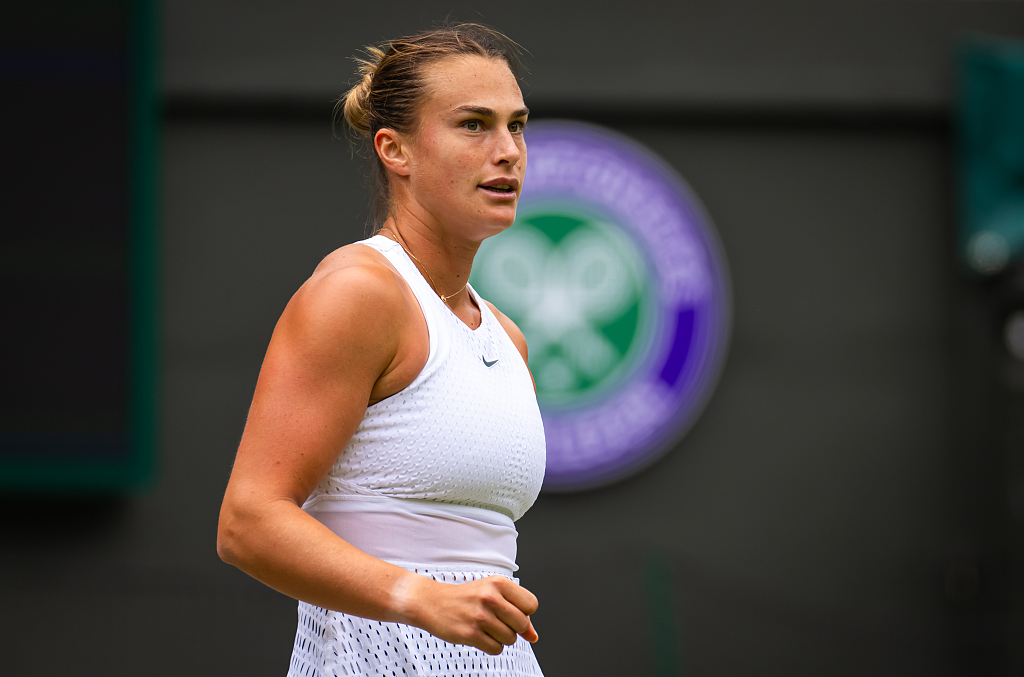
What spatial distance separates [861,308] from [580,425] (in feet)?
5.54

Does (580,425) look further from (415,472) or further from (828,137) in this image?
(415,472)

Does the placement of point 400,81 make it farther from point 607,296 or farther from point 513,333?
point 607,296

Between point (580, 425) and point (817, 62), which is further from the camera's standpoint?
point (817, 62)

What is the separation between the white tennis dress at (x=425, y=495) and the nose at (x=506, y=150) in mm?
221

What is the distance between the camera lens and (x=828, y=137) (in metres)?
5.77

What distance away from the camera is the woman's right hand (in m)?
1.21

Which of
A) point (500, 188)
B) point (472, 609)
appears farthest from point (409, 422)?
point (500, 188)

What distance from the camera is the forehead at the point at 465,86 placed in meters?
1.58

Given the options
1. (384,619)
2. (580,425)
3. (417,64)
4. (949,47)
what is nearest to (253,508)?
(384,619)

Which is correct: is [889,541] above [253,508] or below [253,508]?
below

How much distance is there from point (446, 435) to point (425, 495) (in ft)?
0.28

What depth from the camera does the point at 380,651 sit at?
142cm

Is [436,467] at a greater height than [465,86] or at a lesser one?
lesser

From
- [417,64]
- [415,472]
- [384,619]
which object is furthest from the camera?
[417,64]
